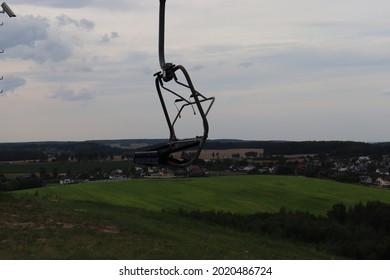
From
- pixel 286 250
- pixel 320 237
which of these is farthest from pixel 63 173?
pixel 286 250

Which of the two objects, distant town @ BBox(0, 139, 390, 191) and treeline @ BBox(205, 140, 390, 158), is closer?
distant town @ BBox(0, 139, 390, 191)

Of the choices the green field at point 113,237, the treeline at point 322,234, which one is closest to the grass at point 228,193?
the green field at point 113,237

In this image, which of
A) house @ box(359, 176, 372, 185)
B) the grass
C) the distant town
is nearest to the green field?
the grass

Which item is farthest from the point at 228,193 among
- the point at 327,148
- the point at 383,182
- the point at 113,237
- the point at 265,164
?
the point at 113,237

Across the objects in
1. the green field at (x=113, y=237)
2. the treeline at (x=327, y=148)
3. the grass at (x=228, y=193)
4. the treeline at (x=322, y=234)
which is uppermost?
the treeline at (x=327, y=148)

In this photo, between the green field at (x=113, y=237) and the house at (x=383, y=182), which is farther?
the house at (x=383, y=182)

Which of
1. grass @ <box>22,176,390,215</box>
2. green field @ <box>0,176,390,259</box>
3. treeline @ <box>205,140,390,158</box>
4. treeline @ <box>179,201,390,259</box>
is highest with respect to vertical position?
treeline @ <box>205,140,390,158</box>

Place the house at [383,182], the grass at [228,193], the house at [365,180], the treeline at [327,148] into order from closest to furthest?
the grass at [228,193] → the house at [383,182] → the house at [365,180] → the treeline at [327,148]

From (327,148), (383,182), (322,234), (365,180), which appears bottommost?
(383,182)

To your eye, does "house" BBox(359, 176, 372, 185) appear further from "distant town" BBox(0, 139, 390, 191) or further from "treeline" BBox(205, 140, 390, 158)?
"treeline" BBox(205, 140, 390, 158)

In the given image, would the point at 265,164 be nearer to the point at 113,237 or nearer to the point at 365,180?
the point at 365,180

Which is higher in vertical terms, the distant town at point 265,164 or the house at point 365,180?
the distant town at point 265,164

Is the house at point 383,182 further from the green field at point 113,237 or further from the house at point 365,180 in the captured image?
the green field at point 113,237

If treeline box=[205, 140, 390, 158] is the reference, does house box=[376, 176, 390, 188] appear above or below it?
below
